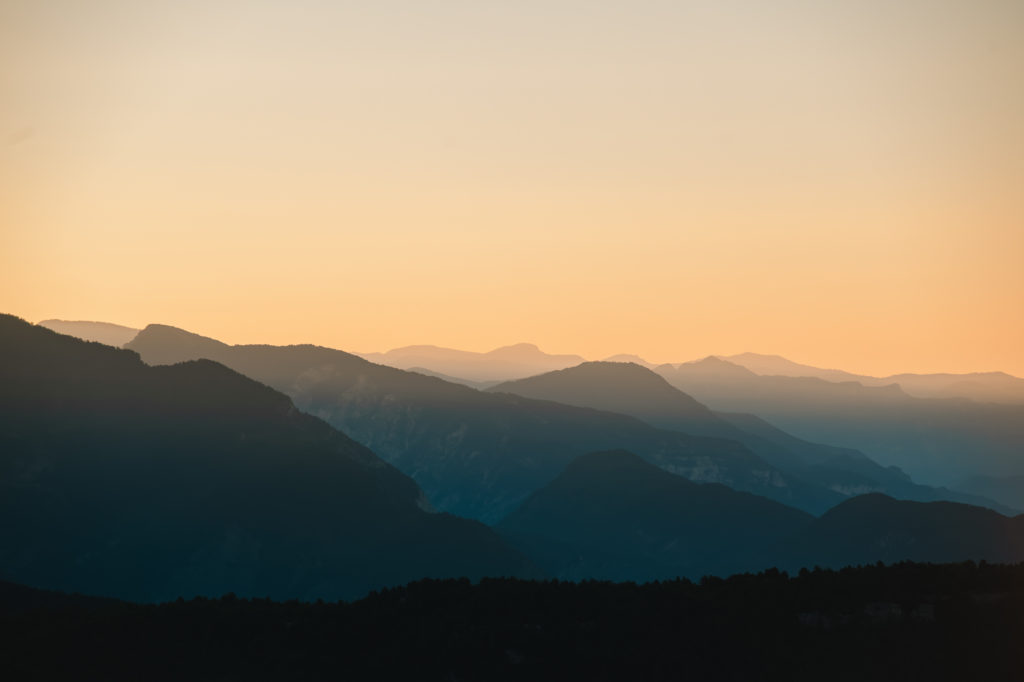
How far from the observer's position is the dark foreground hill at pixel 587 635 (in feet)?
424

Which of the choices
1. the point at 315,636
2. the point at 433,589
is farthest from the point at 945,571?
the point at 315,636

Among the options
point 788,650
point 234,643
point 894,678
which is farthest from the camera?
point 234,643

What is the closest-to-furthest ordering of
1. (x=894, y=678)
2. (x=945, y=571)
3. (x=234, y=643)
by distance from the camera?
(x=894, y=678)
(x=234, y=643)
(x=945, y=571)

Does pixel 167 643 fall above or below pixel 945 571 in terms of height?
below

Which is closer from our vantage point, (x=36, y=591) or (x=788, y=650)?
(x=788, y=650)

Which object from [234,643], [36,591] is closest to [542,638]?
[234,643]

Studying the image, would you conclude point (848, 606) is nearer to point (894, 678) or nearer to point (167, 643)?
point (894, 678)

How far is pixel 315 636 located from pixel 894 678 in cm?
6420

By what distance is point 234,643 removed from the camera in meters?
141

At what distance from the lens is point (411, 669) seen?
133500 millimetres

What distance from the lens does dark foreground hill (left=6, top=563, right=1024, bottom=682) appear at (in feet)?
424

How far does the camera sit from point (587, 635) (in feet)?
463

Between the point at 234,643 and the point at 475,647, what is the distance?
2800 cm

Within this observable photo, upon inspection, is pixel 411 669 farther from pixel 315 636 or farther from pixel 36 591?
pixel 36 591
